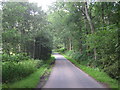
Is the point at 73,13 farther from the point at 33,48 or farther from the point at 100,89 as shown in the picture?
the point at 100,89

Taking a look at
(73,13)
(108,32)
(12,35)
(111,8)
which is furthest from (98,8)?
(12,35)

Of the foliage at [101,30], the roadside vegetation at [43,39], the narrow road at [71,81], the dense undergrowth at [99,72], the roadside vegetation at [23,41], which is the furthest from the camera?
the foliage at [101,30]

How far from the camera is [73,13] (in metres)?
25.2

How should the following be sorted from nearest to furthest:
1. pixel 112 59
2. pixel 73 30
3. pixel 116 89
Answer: pixel 116 89
pixel 112 59
pixel 73 30

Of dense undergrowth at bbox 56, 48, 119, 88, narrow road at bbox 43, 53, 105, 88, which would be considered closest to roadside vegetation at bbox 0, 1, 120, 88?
dense undergrowth at bbox 56, 48, 119, 88

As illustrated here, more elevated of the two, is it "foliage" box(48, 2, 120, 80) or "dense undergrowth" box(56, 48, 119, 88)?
"foliage" box(48, 2, 120, 80)

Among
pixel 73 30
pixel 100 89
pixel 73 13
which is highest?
pixel 73 13

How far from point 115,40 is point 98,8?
7.15m

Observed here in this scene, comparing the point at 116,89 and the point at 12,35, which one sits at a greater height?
the point at 12,35

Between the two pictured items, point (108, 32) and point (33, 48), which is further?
point (33, 48)

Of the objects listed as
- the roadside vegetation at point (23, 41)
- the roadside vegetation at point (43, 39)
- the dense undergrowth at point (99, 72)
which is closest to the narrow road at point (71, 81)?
the dense undergrowth at point (99, 72)

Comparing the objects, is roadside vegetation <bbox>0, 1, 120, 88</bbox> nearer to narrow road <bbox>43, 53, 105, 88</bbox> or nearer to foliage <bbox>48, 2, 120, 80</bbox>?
foliage <bbox>48, 2, 120, 80</bbox>

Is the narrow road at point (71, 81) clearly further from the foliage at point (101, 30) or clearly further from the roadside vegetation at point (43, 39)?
the foliage at point (101, 30)

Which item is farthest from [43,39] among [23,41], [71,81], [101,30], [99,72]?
[71,81]
